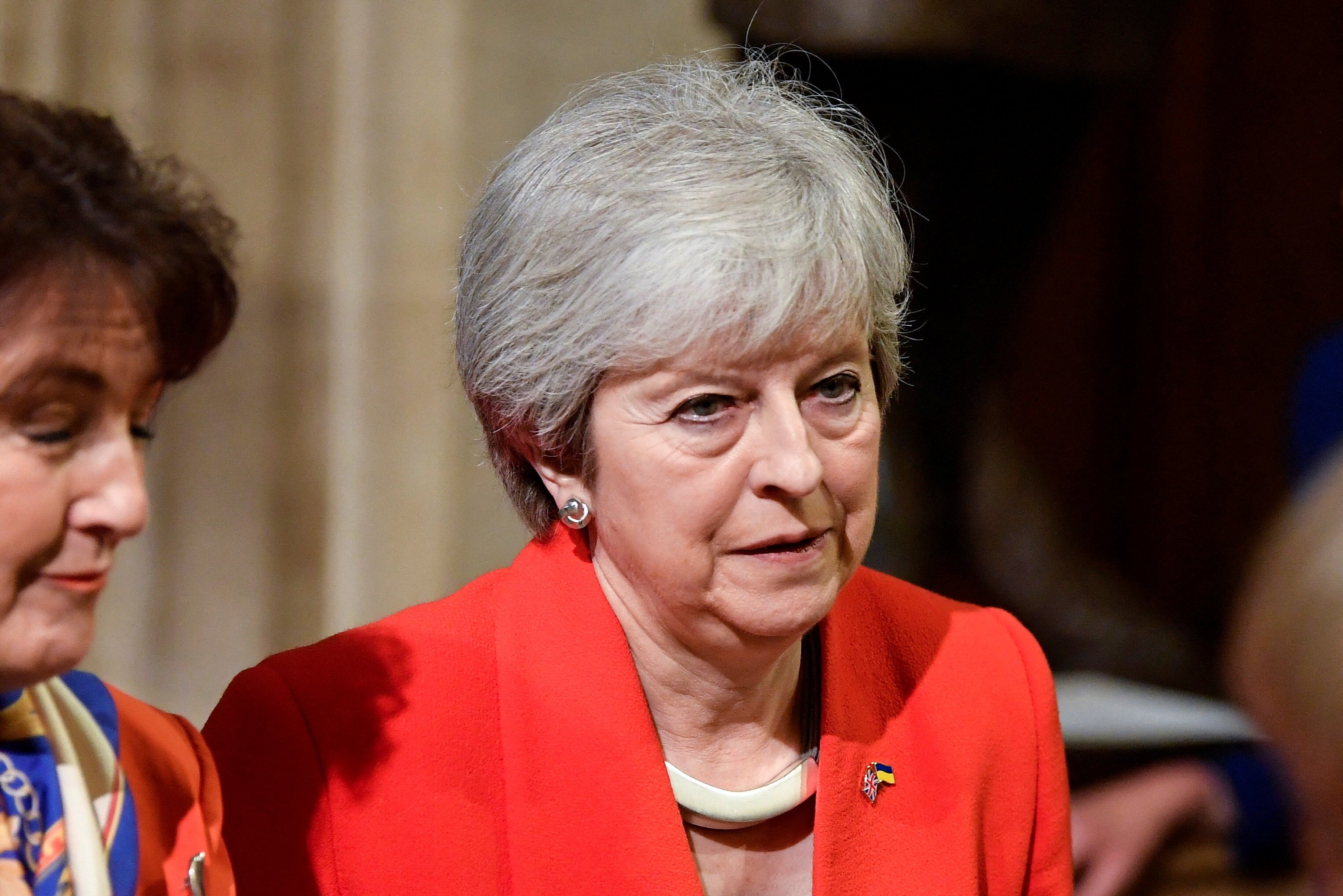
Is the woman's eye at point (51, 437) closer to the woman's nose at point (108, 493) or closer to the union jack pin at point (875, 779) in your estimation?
the woman's nose at point (108, 493)

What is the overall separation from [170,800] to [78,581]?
30 cm

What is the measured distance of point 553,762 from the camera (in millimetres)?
1686

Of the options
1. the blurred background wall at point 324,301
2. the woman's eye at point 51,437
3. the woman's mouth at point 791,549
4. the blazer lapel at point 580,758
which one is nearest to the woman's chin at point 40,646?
the woman's eye at point 51,437

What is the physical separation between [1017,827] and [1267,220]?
2.73m

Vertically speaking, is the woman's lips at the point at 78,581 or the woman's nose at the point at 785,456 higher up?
the woman's nose at the point at 785,456

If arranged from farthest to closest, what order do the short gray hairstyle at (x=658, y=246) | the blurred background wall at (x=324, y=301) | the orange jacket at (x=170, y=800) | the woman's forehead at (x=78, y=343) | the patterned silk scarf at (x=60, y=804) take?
the blurred background wall at (x=324, y=301)
the short gray hairstyle at (x=658, y=246)
the orange jacket at (x=170, y=800)
the patterned silk scarf at (x=60, y=804)
the woman's forehead at (x=78, y=343)

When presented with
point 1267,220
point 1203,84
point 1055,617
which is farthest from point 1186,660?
point 1203,84

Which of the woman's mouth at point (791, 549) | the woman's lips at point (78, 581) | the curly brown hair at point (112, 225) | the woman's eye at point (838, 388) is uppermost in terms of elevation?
the curly brown hair at point (112, 225)

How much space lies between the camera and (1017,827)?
189cm

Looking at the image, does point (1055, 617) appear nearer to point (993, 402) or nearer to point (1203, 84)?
point (993, 402)

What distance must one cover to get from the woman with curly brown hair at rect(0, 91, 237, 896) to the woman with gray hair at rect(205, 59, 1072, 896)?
331mm

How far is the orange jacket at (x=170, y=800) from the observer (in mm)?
1303

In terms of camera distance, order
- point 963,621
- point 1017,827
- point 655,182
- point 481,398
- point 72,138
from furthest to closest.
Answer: point 963,621 < point 1017,827 < point 481,398 < point 655,182 < point 72,138

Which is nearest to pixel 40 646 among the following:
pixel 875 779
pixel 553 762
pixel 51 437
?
pixel 51 437
